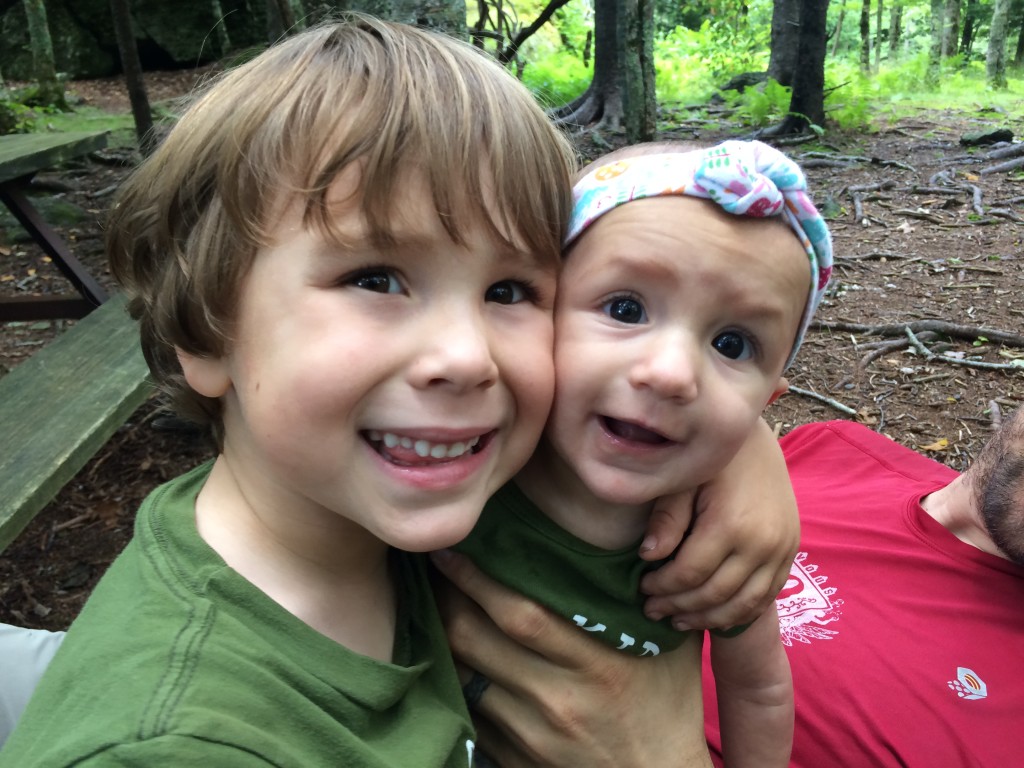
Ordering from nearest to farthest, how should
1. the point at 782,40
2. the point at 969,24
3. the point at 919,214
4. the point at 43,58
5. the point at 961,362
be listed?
the point at 961,362 < the point at 919,214 < the point at 43,58 < the point at 782,40 < the point at 969,24

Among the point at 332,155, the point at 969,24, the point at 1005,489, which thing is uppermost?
the point at 332,155

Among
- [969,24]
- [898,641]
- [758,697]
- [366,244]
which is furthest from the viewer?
[969,24]

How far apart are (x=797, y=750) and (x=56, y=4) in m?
13.5

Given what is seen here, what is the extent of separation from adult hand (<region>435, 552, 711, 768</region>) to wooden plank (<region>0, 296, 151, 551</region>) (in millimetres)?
1458

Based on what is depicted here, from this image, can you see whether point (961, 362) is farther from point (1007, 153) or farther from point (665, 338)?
point (1007, 153)

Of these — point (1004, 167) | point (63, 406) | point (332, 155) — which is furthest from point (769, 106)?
point (332, 155)

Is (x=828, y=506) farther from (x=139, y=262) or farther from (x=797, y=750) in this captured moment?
(x=139, y=262)

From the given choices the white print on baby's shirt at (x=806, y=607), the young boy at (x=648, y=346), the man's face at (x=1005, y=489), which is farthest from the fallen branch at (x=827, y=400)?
the young boy at (x=648, y=346)

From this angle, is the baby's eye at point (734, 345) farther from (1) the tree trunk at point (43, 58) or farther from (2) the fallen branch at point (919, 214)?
(1) the tree trunk at point (43, 58)

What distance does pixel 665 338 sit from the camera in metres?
1.19

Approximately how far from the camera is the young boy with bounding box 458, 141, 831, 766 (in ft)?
3.90

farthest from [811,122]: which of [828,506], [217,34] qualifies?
[828,506]

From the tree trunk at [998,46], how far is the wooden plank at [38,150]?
61.3 feet

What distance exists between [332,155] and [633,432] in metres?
0.62
